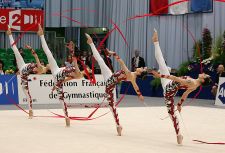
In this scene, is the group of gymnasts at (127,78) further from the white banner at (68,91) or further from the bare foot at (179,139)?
the white banner at (68,91)

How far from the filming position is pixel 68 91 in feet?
51.4

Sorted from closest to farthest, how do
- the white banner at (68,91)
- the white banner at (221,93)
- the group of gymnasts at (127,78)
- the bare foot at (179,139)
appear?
the group of gymnasts at (127,78) < the bare foot at (179,139) < the white banner at (68,91) < the white banner at (221,93)

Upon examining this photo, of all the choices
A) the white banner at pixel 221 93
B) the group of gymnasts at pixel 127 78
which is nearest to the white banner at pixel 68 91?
the white banner at pixel 221 93

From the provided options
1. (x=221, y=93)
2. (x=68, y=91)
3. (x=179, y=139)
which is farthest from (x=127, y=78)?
(x=221, y=93)

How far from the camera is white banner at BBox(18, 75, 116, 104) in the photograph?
15.3 metres

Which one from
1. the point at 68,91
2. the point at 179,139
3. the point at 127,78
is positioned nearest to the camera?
the point at 179,139

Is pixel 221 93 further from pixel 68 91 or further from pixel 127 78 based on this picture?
pixel 127 78

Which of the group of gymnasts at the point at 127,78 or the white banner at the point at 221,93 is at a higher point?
the group of gymnasts at the point at 127,78

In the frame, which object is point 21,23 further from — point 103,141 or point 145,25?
point 103,141

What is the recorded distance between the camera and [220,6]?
2030 centimetres

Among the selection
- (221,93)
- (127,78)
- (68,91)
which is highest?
(127,78)

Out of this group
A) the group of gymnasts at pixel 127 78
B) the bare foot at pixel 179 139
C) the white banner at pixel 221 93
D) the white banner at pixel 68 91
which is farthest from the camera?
the white banner at pixel 221 93

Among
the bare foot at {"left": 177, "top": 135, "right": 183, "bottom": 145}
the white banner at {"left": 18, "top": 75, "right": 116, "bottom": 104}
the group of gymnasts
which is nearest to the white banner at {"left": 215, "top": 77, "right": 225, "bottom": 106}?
the white banner at {"left": 18, "top": 75, "right": 116, "bottom": 104}

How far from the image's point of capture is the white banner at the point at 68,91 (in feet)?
50.2
